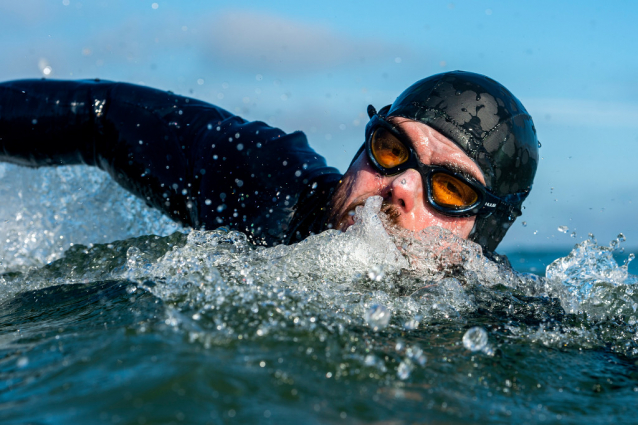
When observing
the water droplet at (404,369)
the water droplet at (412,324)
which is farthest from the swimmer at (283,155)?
the water droplet at (404,369)

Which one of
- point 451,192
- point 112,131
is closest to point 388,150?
point 451,192

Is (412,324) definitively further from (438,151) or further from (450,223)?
(438,151)

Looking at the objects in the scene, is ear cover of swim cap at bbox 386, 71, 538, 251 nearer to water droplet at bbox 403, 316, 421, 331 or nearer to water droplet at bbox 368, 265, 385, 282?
water droplet at bbox 368, 265, 385, 282

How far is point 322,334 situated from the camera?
1946 mm

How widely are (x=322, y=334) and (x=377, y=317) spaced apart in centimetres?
38

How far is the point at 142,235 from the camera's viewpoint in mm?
4352

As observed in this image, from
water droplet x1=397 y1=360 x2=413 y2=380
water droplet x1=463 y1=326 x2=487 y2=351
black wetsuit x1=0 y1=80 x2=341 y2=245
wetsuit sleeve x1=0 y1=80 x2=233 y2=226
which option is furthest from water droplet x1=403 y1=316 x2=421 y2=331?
wetsuit sleeve x1=0 y1=80 x2=233 y2=226

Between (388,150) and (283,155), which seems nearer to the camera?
(388,150)

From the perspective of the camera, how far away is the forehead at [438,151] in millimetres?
3201

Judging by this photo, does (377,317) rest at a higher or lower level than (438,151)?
lower

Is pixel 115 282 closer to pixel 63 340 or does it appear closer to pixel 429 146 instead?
pixel 63 340

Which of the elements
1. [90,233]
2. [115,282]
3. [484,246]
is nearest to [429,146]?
[484,246]

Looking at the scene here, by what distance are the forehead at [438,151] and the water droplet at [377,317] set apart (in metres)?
1.17

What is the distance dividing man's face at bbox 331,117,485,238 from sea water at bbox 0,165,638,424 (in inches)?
3.6
